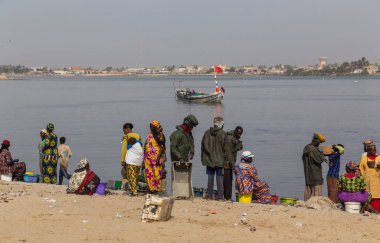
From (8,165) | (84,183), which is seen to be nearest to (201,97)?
(8,165)

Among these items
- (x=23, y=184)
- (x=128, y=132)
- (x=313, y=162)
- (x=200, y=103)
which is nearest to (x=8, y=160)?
(x=23, y=184)

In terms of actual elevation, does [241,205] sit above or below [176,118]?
above

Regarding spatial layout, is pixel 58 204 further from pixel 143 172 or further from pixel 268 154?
pixel 268 154

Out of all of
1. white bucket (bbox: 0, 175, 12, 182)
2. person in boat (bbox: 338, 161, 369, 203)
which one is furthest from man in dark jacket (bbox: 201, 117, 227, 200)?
white bucket (bbox: 0, 175, 12, 182)

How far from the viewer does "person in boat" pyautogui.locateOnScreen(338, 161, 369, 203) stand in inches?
377

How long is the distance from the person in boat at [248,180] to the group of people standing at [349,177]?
2.82 feet

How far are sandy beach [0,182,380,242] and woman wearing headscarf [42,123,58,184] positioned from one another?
8.18 feet

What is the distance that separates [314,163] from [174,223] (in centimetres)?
317

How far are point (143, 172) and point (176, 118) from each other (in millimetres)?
44524

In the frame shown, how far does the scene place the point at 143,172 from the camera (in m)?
11.3

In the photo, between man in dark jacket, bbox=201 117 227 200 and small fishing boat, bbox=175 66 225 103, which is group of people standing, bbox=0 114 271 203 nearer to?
man in dark jacket, bbox=201 117 227 200

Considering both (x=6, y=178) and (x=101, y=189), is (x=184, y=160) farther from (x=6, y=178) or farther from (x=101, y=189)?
(x=6, y=178)

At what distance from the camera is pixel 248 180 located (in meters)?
10.6

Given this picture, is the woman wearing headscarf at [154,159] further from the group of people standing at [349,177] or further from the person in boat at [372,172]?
the person in boat at [372,172]
